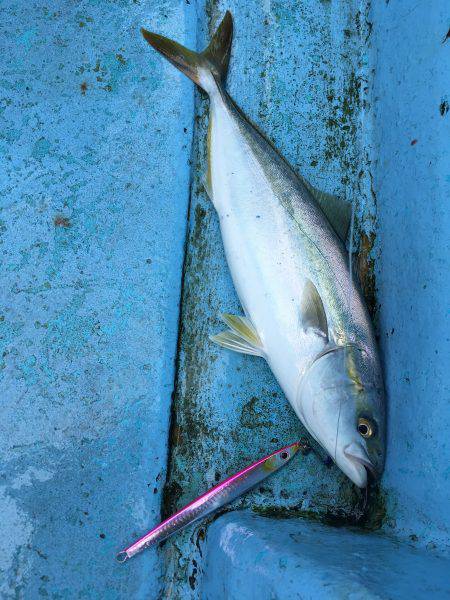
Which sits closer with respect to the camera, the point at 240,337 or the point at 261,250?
the point at 261,250

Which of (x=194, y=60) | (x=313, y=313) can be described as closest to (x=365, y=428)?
(x=313, y=313)

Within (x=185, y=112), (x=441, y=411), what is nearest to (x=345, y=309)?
(x=441, y=411)

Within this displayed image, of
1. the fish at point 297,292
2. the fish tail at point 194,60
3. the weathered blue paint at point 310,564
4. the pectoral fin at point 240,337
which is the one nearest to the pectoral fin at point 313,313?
the fish at point 297,292

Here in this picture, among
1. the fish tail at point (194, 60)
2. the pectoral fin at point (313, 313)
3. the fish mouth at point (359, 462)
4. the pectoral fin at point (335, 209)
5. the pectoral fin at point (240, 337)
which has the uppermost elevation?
the fish tail at point (194, 60)

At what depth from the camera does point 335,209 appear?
1.76m

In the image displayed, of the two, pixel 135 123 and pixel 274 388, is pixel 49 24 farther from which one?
pixel 274 388

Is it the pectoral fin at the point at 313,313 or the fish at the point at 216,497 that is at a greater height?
the pectoral fin at the point at 313,313

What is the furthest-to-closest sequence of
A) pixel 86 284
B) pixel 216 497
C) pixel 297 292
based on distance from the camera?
pixel 86 284, pixel 216 497, pixel 297 292

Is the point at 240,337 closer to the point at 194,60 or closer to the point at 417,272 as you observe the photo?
the point at 417,272

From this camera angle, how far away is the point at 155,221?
6.31ft

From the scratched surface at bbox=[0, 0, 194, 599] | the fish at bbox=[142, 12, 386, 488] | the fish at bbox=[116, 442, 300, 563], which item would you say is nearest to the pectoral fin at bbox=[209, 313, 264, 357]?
the fish at bbox=[142, 12, 386, 488]

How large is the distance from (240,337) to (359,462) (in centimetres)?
54

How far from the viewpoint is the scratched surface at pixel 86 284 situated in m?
1.69

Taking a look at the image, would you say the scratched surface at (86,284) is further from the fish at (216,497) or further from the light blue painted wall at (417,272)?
the light blue painted wall at (417,272)
